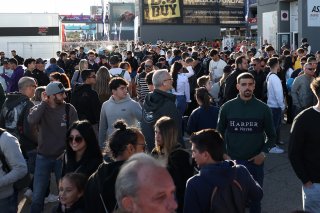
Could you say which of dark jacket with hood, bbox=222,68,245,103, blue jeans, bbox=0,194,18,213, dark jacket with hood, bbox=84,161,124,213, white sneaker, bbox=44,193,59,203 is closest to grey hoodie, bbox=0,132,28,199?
blue jeans, bbox=0,194,18,213

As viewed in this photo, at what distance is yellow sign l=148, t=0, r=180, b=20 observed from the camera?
1775 inches

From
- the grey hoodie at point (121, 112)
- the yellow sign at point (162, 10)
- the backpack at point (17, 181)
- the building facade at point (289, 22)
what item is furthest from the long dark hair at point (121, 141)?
the yellow sign at point (162, 10)

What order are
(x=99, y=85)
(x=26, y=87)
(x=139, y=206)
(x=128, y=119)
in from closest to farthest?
1. (x=139, y=206)
2. (x=128, y=119)
3. (x=26, y=87)
4. (x=99, y=85)

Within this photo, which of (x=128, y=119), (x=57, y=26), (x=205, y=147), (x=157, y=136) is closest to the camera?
(x=205, y=147)

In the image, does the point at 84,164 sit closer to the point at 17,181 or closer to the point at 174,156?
the point at 17,181

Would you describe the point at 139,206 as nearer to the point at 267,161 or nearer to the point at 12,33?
the point at 267,161

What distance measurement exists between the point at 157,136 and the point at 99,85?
14.5 feet

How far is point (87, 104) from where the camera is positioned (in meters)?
7.76

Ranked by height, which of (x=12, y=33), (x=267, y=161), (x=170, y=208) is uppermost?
(x=12, y=33)

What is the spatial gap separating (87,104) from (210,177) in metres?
4.36

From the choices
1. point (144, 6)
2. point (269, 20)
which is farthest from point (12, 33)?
point (144, 6)

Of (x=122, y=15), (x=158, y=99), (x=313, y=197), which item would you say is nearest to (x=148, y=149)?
(x=158, y=99)

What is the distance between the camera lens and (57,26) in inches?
1060

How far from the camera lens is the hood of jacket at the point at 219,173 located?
12.0 feet
